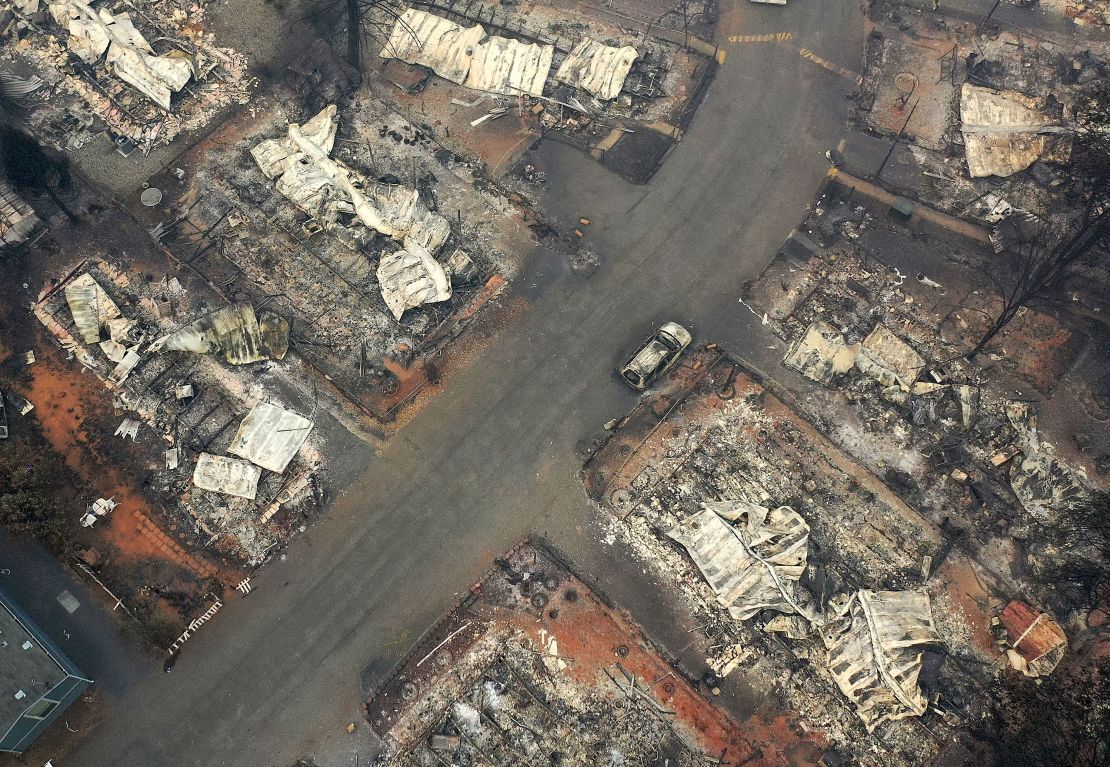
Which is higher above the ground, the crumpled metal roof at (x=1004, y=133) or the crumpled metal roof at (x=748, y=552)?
the crumpled metal roof at (x=1004, y=133)

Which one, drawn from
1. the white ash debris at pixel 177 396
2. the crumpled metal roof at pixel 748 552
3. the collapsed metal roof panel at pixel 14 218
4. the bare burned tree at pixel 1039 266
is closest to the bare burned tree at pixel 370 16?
the white ash debris at pixel 177 396

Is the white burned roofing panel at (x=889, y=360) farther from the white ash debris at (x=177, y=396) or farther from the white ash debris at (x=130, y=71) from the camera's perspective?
the white ash debris at (x=130, y=71)

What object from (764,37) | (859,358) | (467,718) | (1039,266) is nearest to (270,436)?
(467,718)

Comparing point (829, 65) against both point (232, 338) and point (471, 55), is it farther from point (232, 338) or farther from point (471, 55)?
point (232, 338)

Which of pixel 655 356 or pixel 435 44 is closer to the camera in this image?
pixel 655 356

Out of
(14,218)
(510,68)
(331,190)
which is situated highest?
(510,68)

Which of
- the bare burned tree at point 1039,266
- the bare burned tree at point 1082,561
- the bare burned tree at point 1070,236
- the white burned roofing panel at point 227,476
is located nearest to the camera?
the bare burned tree at point 1082,561

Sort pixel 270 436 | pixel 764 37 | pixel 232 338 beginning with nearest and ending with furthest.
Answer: pixel 270 436
pixel 232 338
pixel 764 37

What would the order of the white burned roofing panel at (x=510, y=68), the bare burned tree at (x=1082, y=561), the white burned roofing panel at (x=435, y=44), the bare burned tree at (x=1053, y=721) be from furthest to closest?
the white burned roofing panel at (x=435, y=44), the white burned roofing panel at (x=510, y=68), the bare burned tree at (x=1082, y=561), the bare burned tree at (x=1053, y=721)
